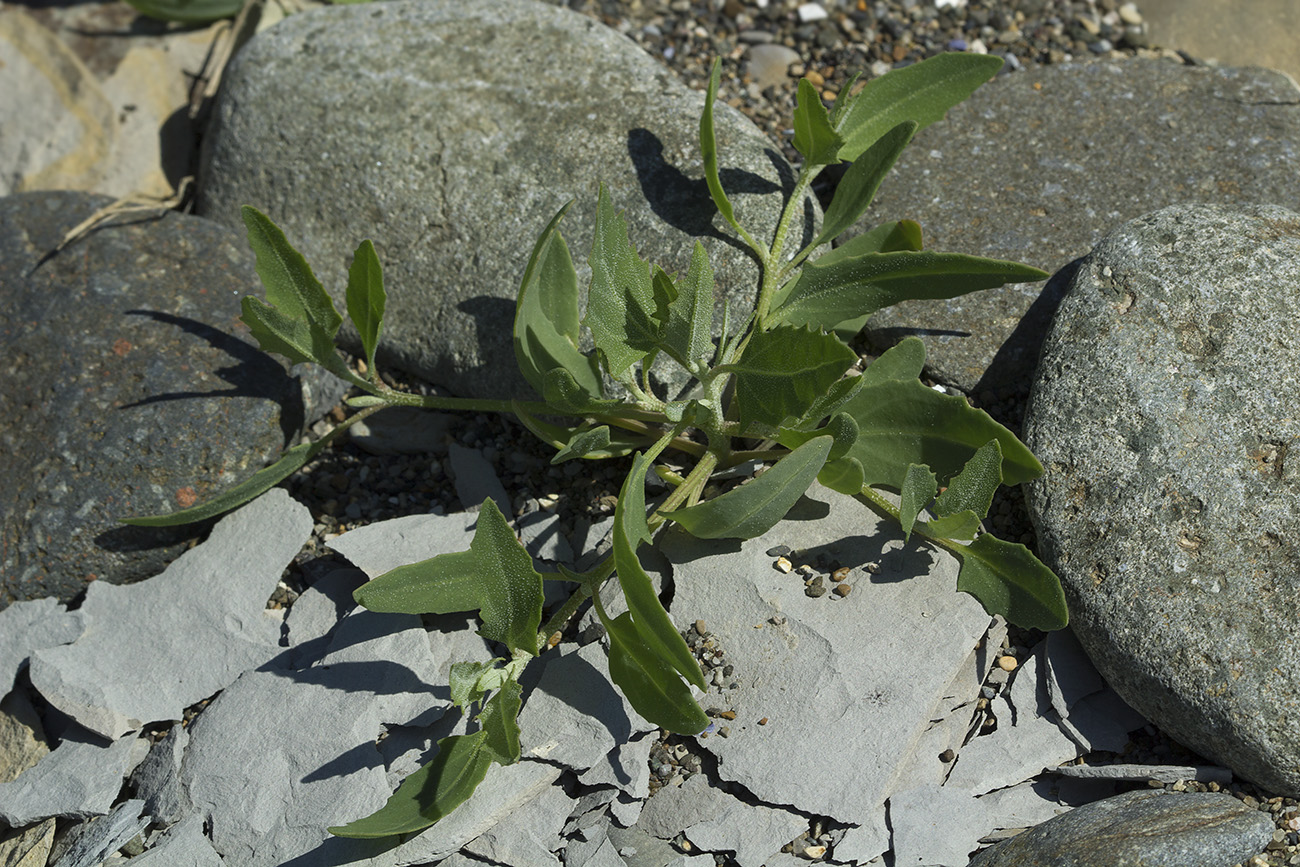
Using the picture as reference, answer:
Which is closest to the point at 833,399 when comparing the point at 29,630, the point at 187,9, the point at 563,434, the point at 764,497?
the point at 764,497

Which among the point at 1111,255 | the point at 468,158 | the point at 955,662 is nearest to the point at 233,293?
the point at 468,158

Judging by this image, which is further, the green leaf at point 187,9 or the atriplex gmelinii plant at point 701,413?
the green leaf at point 187,9

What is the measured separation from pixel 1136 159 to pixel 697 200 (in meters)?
1.15

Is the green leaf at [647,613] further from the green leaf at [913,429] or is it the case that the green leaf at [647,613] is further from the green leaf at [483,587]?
the green leaf at [913,429]

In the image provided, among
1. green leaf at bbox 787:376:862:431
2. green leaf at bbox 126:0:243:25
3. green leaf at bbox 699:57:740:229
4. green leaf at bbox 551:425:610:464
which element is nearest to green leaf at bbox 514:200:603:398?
green leaf at bbox 551:425:610:464

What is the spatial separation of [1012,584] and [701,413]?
2.24 feet

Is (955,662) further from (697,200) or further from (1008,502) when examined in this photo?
(697,200)

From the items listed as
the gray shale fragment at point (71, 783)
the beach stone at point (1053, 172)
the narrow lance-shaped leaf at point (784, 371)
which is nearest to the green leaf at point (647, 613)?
the narrow lance-shaped leaf at point (784, 371)

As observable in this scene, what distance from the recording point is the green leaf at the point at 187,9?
3.55 m

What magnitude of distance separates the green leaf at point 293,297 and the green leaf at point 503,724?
88 centimetres

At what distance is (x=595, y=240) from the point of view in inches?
80.8

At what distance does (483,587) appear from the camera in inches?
74.9

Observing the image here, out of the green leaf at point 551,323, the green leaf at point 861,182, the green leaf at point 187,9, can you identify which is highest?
the green leaf at point 187,9

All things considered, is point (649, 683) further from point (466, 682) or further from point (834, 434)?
Result: point (834, 434)
